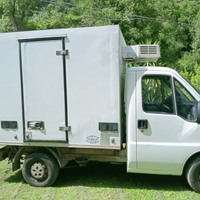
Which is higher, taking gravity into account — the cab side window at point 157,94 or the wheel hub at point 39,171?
the cab side window at point 157,94

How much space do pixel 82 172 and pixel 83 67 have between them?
2.58 m

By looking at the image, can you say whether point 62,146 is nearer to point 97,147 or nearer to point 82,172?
point 97,147

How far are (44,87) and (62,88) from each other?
36 centimetres

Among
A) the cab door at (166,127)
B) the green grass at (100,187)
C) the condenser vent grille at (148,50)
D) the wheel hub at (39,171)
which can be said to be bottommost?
the green grass at (100,187)

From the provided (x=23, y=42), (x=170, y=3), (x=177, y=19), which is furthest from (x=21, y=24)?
(x=23, y=42)

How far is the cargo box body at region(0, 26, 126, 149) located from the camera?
4.09 metres

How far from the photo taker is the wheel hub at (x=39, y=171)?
15.2ft

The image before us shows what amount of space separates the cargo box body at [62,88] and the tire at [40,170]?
37cm

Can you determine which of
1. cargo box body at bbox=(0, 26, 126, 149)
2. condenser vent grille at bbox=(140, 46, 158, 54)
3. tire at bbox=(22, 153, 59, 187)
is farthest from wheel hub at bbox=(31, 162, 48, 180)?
condenser vent grille at bbox=(140, 46, 158, 54)

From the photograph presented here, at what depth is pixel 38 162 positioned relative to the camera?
15.4 ft

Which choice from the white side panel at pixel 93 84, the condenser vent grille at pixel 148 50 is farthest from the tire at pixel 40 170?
the condenser vent grille at pixel 148 50

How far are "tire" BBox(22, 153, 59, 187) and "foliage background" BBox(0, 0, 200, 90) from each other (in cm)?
1802

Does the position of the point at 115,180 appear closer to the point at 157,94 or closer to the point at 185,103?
the point at 157,94

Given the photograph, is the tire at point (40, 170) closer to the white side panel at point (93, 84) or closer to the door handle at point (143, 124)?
the white side panel at point (93, 84)
